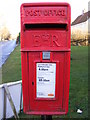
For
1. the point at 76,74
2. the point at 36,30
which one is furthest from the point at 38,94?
the point at 76,74

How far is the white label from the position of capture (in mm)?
2182

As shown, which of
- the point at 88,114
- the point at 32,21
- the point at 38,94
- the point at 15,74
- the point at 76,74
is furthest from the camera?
the point at 76,74

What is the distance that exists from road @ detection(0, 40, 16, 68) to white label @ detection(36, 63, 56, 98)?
345 cm

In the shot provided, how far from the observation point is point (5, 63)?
597cm

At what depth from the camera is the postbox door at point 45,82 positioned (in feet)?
7.14

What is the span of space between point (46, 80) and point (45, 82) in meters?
0.03

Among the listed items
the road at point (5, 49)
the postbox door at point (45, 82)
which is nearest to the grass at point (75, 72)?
the road at point (5, 49)

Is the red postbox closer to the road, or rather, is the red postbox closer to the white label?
the white label

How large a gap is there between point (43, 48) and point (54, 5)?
47cm

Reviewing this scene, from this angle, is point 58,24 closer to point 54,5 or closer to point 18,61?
point 54,5

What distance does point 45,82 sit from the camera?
221 cm

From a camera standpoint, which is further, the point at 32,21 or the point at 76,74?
the point at 76,74

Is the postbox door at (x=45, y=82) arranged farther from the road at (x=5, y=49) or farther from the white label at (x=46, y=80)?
the road at (x=5, y=49)

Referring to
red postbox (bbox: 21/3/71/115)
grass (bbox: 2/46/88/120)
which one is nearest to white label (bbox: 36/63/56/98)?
red postbox (bbox: 21/3/71/115)
